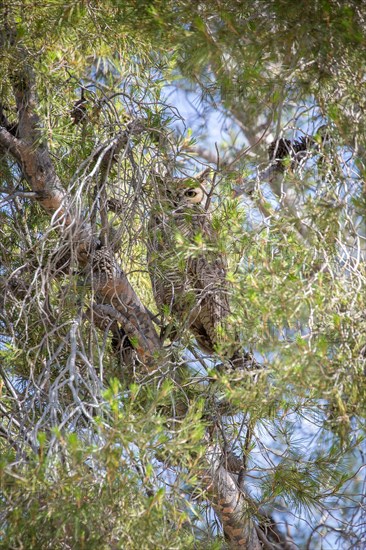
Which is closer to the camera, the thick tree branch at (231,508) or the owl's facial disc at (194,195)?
the thick tree branch at (231,508)

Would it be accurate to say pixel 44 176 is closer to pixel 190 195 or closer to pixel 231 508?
pixel 190 195

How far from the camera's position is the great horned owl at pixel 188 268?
7.63ft

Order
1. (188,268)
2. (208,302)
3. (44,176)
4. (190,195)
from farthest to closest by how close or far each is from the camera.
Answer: (190,195), (208,302), (188,268), (44,176)

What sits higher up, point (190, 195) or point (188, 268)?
point (190, 195)

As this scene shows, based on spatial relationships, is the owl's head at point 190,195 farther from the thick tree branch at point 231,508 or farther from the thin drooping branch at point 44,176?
the thick tree branch at point 231,508

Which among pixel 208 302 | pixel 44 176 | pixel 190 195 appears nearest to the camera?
pixel 44 176

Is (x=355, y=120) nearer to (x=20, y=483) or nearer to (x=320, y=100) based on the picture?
(x=320, y=100)

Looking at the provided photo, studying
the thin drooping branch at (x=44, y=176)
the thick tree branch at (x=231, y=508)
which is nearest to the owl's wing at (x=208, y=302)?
the thin drooping branch at (x=44, y=176)

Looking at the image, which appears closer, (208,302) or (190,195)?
(208,302)

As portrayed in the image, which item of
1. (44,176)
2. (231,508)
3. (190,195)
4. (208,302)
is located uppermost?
(190,195)

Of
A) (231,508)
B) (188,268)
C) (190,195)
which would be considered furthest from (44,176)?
(231,508)

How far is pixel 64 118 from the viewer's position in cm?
247

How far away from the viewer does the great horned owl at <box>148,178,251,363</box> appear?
232 cm

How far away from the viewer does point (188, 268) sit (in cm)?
256
